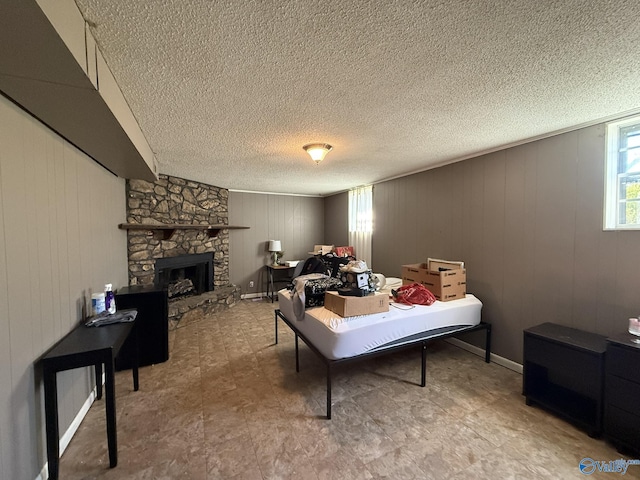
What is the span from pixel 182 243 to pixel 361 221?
3.29m

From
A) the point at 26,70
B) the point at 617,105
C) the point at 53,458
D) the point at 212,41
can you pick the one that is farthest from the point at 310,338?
the point at 617,105

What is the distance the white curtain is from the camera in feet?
16.3

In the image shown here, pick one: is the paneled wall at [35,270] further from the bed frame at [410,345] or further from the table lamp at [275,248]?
the table lamp at [275,248]

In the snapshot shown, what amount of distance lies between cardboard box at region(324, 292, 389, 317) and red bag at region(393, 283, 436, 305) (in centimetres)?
43

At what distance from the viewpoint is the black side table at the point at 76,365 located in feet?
4.78

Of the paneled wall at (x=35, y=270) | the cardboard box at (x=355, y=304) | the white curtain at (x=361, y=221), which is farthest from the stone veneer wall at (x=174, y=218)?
the cardboard box at (x=355, y=304)

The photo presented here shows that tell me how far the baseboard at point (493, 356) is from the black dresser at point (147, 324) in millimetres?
3508

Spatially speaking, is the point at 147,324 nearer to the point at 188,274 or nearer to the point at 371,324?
the point at 188,274

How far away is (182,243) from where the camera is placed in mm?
4312

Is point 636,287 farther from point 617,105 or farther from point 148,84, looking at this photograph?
point 148,84

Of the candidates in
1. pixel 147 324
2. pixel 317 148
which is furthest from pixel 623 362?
pixel 147 324

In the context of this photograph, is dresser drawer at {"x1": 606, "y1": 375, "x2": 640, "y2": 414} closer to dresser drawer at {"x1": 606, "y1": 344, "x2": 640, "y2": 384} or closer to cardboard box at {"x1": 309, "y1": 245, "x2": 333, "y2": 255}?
dresser drawer at {"x1": 606, "y1": 344, "x2": 640, "y2": 384}

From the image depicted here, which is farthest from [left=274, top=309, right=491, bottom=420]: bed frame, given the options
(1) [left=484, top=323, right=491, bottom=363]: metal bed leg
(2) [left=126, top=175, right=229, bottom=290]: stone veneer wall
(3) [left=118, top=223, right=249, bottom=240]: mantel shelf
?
(2) [left=126, top=175, right=229, bottom=290]: stone veneer wall

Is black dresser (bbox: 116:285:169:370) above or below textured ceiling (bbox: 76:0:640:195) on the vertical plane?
below
